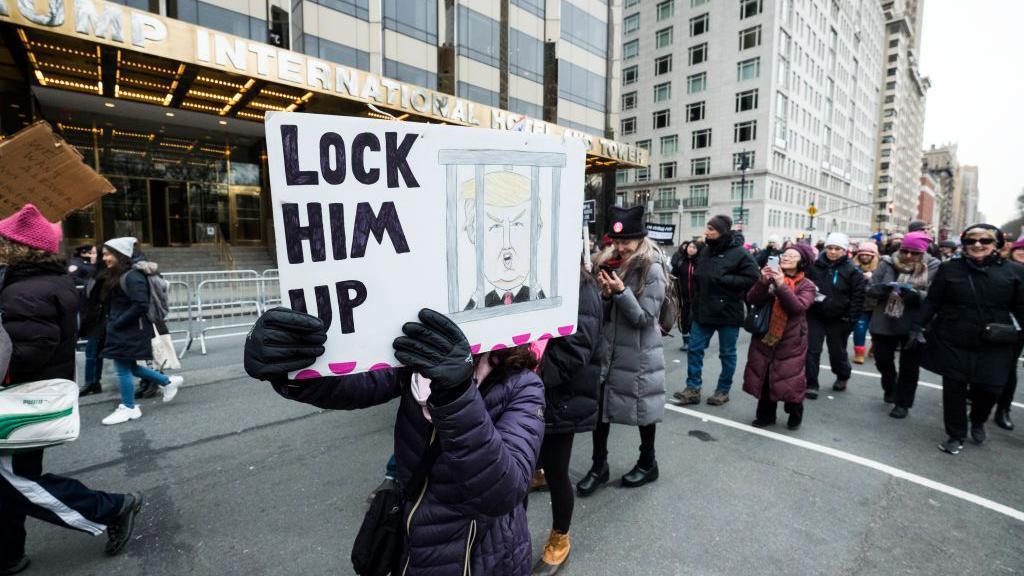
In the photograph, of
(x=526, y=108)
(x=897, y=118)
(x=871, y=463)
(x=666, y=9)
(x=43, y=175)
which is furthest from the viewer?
(x=897, y=118)

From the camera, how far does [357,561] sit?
1.68m

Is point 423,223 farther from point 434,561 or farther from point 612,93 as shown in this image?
point 612,93

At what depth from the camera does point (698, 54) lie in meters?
53.1

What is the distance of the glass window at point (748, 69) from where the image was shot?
159 feet

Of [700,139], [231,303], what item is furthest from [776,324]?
[700,139]

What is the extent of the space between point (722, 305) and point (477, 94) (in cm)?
2137

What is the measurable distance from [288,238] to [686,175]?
5818 centimetres

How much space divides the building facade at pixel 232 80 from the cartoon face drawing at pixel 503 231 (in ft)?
28.0

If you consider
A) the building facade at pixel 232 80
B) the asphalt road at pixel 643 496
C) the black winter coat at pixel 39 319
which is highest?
the building facade at pixel 232 80

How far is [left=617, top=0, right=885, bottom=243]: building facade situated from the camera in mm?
48562

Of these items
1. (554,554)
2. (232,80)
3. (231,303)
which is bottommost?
(554,554)

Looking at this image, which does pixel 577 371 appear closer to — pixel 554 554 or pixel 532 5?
pixel 554 554

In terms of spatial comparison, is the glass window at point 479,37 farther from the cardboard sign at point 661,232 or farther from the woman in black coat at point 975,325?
the woman in black coat at point 975,325

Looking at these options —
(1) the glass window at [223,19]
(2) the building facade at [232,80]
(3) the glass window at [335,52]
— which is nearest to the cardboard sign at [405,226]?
(2) the building facade at [232,80]
